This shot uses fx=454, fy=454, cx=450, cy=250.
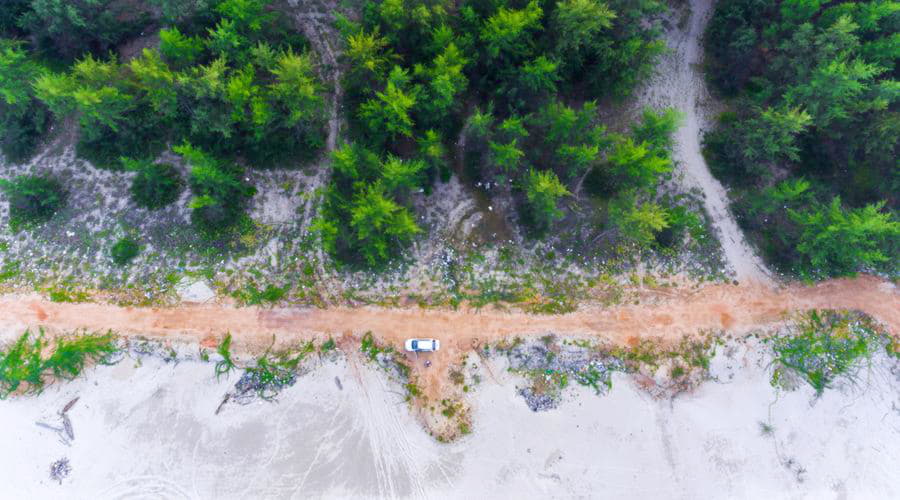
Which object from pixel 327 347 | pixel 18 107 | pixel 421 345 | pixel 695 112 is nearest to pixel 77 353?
pixel 327 347

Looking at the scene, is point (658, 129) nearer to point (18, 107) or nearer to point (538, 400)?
point (538, 400)

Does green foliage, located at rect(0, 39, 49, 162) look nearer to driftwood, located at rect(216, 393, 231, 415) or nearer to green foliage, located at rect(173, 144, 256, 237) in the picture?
green foliage, located at rect(173, 144, 256, 237)

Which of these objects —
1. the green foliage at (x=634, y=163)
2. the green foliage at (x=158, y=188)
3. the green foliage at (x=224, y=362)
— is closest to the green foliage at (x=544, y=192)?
the green foliage at (x=634, y=163)

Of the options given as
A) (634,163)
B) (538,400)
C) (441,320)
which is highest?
(634,163)

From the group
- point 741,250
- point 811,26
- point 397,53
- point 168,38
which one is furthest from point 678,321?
point 168,38

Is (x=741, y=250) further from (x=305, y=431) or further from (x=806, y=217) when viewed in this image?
(x=305, y=431)

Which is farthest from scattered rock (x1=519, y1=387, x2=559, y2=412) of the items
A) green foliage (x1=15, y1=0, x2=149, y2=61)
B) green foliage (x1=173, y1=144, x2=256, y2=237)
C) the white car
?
green foliage (x1=15, y1=0, x2=149, y2=61)
